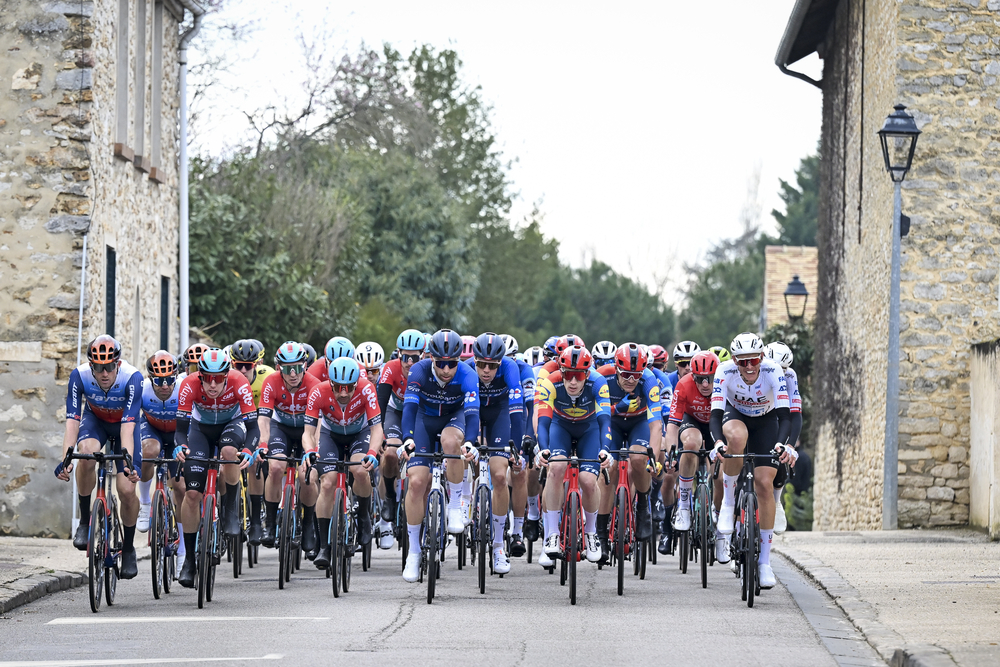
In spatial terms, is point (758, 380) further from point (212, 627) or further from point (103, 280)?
point (103, 280)

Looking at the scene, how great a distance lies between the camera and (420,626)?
1005 cm

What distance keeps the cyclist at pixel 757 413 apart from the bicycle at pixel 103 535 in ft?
14.7

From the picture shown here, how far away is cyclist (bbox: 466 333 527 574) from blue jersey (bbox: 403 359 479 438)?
23 cm

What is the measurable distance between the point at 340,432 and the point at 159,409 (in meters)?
1.70

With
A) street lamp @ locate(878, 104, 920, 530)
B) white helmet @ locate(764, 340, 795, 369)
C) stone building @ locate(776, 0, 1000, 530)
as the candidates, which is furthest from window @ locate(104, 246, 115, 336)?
stone building @ locate(776, 0, 1000, 530)

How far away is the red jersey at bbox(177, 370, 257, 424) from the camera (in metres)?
12.4

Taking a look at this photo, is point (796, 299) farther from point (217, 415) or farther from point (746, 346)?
point (217, 415)

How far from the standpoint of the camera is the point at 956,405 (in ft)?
64.6

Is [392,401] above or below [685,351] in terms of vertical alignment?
below

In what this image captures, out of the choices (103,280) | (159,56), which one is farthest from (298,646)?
(159,56)

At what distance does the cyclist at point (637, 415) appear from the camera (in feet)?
44.3

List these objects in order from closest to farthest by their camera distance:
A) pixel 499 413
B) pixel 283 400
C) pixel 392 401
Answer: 1. pixel 499 413
2. pixel 283 400
3. pixel 392 401

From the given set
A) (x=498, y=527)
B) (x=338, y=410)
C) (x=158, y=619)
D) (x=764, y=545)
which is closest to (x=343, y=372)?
(x=338, y=410)

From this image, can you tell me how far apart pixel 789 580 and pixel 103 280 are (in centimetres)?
939
